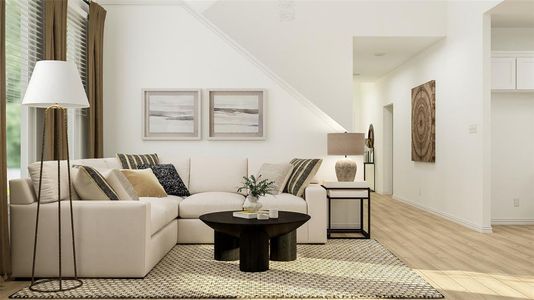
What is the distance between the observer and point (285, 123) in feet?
20.0

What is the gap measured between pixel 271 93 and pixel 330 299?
3.37 m

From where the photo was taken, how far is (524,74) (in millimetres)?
6258

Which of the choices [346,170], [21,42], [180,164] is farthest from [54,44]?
[346,170]

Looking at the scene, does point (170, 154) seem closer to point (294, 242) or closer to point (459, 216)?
point (294, 242)

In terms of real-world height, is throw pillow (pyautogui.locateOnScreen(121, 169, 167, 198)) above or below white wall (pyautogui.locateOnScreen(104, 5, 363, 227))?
below

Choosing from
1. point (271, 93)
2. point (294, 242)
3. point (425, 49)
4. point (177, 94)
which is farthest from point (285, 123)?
point (425, 49)

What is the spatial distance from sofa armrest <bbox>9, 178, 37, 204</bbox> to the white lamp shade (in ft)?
1.92

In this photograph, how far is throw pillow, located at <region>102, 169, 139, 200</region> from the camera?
12.8 ft

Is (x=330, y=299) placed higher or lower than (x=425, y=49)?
lower

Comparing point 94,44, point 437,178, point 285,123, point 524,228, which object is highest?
point 94,44

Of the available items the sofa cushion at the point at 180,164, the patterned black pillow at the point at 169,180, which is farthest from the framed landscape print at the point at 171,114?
the patterned black pillow at the point at 169,180

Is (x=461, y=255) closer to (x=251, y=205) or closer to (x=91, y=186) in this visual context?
(x=251, y=205)

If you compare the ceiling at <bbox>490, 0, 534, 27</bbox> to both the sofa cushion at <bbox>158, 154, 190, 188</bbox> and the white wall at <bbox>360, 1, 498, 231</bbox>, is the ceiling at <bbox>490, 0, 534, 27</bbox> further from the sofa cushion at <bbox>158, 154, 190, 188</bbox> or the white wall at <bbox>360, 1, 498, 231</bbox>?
the sofa cushion at <bbox>158, 154, 190, 188</bbox>

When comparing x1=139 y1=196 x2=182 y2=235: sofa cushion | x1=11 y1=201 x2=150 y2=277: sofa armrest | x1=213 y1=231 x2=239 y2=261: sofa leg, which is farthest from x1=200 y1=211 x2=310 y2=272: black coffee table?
x1=11 y1=201 x2=150 y2=277: sofa armrest
